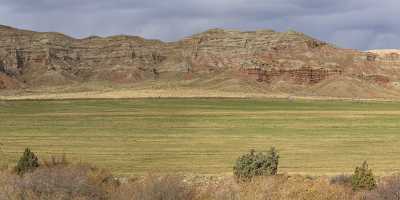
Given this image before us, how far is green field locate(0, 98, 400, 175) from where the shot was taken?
121 feet

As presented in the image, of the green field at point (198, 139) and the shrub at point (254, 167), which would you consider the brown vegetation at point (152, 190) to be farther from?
the green field at point (198, 139)

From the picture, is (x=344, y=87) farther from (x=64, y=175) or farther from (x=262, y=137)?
(x=64, y=175)

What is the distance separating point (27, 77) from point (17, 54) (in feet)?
34.2

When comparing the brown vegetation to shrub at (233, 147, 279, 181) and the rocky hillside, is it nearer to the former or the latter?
shrub at (233, 147, 279, 181)

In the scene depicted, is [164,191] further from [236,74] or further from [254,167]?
[236,74]

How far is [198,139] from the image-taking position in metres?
51.8

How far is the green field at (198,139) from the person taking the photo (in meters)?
36.8


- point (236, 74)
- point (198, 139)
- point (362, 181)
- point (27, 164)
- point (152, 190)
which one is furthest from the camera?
point (236, 74)

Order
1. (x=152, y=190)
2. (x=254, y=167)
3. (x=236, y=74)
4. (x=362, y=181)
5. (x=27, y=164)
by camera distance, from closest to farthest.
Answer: (x=152, y=190) < (x=362, y=181) < (x=27, y=164) < (x=254, y=167) < (x=236, y=74)

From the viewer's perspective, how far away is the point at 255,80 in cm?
18188

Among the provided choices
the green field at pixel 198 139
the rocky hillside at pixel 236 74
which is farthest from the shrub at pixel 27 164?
the rocky hillside at pixel 236 74

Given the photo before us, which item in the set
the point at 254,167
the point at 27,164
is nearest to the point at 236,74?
the point at 254,167

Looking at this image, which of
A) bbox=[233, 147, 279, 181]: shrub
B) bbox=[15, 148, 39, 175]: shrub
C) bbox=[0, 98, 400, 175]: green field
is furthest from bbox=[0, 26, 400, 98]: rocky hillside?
bbox=[15, 148, 39, 175]: shrub

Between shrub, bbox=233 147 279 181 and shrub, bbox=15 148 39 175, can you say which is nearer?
shrub, bbox=15 148 39 175
